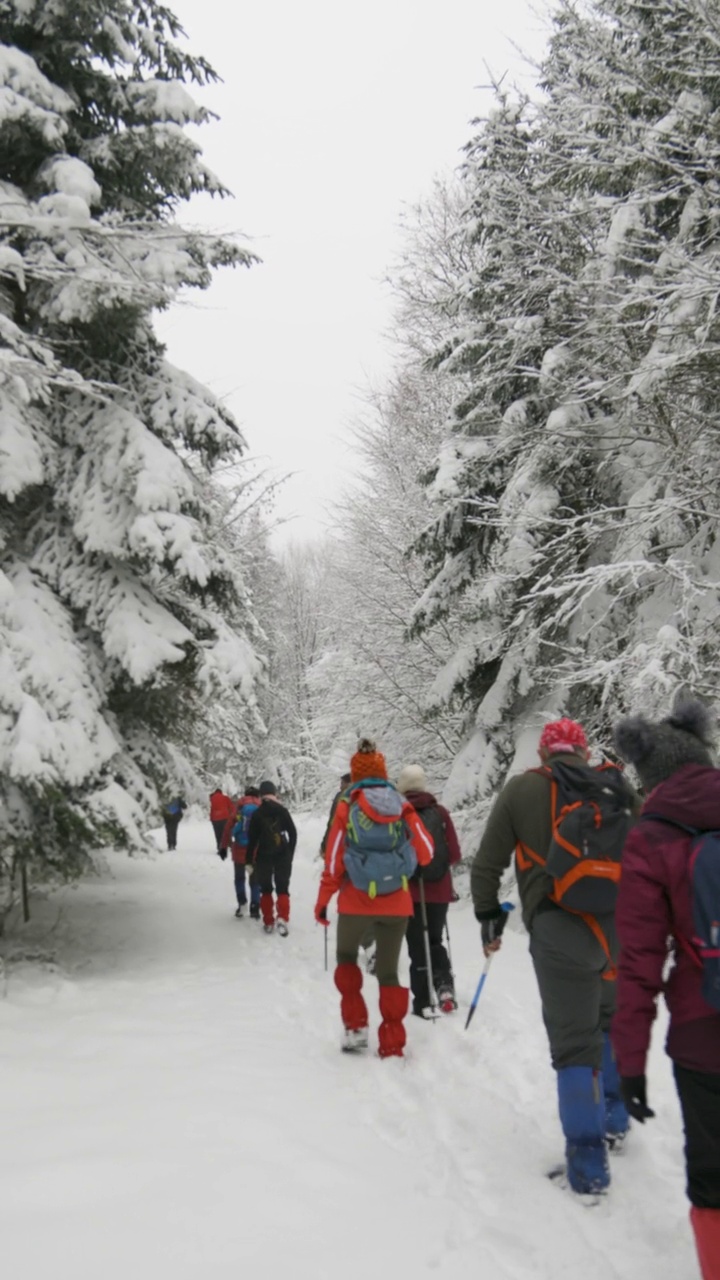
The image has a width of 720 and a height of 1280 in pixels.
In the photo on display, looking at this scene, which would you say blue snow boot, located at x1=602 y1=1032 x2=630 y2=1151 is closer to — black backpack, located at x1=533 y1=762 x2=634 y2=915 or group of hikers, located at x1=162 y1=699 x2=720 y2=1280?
group of hikers, located at x1=162 y1=699 x2=720 y2=1280

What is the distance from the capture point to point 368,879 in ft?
19.6

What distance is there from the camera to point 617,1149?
13.8 ft

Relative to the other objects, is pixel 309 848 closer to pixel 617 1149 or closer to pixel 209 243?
pixel 209 243

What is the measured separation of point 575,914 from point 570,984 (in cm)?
30

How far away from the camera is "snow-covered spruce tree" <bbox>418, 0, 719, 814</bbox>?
26.4 feet

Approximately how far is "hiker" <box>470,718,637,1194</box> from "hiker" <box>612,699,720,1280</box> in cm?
101

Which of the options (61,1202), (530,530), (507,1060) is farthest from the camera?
(530,530)

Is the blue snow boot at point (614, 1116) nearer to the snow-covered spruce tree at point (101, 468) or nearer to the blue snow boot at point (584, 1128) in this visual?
the blue snow boot at point (584, 1128)

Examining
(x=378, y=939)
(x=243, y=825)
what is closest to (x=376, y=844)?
(x=378, y=939)

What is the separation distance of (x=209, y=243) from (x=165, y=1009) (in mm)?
7768

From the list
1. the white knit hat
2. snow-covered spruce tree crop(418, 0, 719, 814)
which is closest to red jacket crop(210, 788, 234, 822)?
snow-covered spruce tree crop(418, 0, 719, 814)

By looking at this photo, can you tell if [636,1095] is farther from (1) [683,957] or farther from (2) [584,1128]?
(2) [584,1128]

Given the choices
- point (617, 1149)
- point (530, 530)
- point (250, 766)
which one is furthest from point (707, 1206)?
point (250, 766)

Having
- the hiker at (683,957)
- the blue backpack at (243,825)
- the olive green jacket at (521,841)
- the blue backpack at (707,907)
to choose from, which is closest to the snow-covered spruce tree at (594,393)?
the blue backpack at (243,825)
